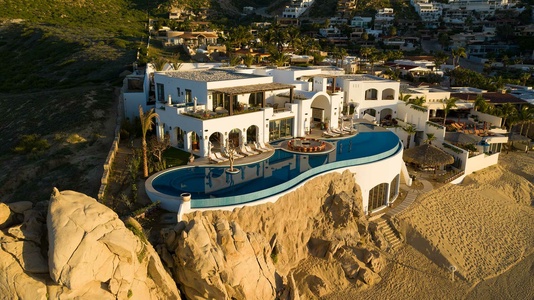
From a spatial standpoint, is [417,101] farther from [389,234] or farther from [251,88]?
[389,234]

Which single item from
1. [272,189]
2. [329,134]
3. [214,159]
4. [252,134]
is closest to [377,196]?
[329,134]

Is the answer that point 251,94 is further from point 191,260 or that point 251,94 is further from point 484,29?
point 484,29

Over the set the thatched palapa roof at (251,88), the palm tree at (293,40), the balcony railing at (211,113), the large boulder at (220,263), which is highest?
the palm tree at (293,40)

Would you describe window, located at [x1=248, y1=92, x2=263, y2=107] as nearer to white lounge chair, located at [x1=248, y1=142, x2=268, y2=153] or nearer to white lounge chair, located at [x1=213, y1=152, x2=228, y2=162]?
white lounge chair, located at [x1=248, y1=142, x2=268, y2=153]

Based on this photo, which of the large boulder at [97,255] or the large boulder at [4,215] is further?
the large boulder at [4,215]

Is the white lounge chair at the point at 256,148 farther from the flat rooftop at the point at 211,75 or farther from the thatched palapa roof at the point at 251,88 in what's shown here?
the flat rooftop at the point at 211,75

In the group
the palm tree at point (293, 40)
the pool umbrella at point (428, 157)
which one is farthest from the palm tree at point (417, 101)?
the palm tree at point (293, 40)

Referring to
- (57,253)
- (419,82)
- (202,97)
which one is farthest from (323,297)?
(419,82)
